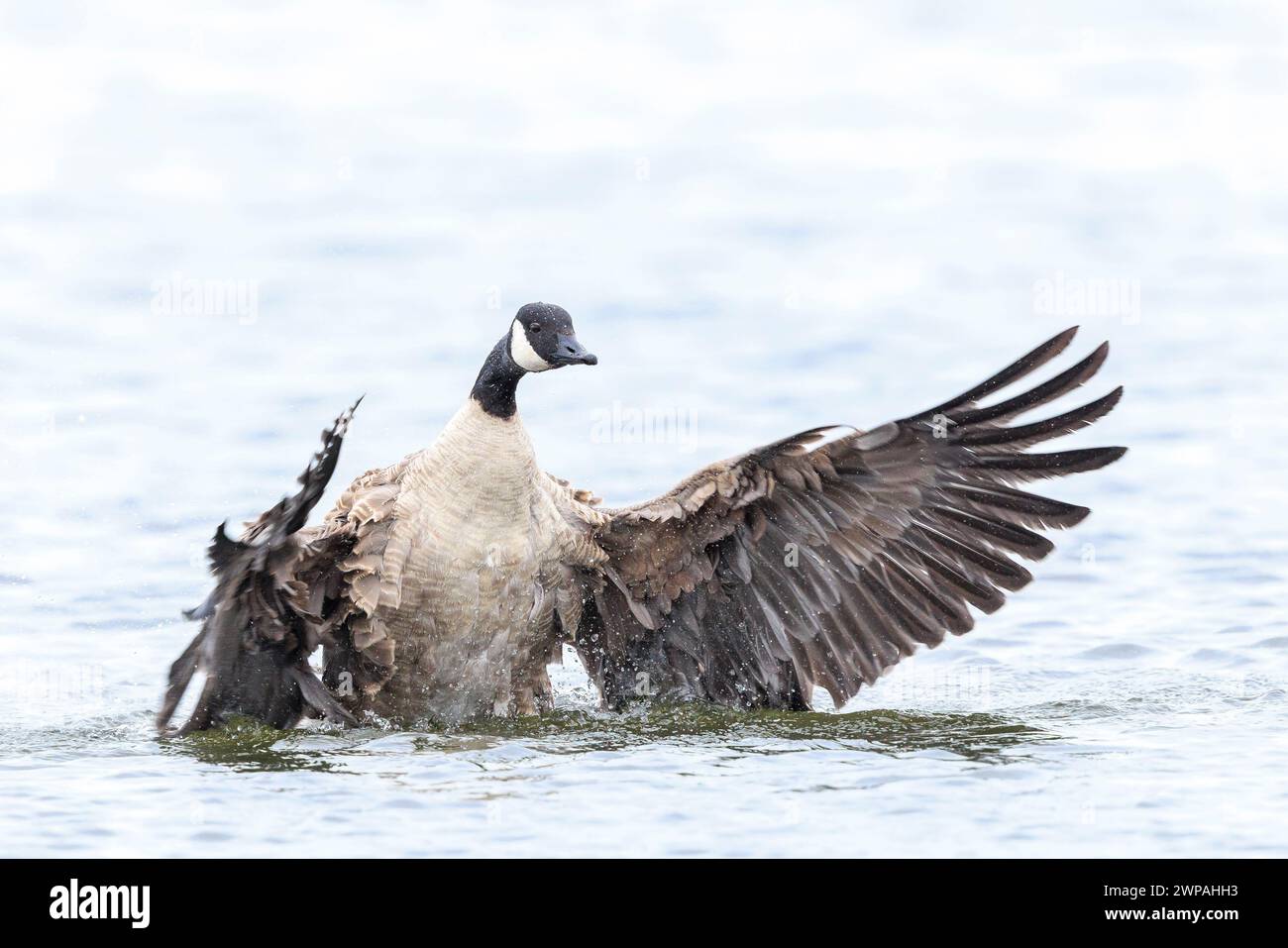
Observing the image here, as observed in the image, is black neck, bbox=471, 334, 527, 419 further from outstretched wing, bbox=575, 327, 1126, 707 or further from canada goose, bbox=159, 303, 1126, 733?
outstretched wing, bbox=575, 327, 1126, 707

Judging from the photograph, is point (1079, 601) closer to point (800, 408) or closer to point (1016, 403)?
point (800, 408)

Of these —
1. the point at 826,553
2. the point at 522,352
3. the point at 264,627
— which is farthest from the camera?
the point at 826,553

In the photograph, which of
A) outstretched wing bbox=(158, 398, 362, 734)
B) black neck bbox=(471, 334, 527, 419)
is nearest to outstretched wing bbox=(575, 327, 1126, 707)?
black neck bbox=(471, 334, 527, 419)

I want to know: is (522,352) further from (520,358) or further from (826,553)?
(826,553)

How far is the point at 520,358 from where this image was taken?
11398 millimetres

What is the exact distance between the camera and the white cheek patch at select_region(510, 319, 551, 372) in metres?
11.4

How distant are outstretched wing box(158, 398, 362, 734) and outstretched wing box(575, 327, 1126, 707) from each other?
5.89 feet

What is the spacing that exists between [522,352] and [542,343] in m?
0.12

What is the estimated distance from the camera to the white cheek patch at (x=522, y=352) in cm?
1137

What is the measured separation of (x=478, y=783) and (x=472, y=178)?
14555 mm

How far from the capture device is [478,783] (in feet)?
33.6

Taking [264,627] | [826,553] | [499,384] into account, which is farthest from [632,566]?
[264,627]

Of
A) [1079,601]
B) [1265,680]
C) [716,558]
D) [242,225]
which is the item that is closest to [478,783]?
[716,558]

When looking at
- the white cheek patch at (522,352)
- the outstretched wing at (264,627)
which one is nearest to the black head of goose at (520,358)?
the white cheek patch at (522,352)
